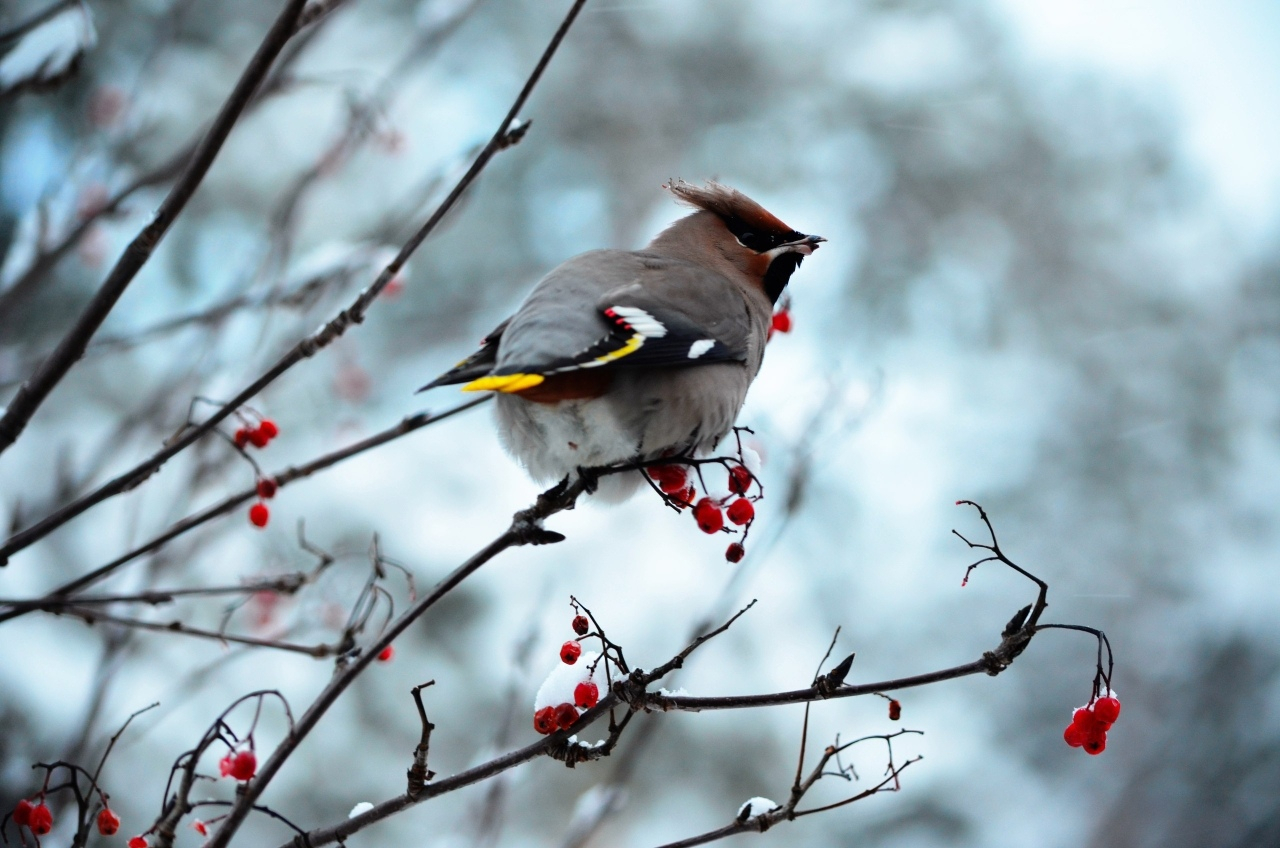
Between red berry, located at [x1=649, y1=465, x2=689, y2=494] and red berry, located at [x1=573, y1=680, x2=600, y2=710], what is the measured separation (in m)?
0.59

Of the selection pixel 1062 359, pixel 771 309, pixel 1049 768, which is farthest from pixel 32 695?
pixel 1062 359

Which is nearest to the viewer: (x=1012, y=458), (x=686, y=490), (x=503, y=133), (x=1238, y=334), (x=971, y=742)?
(x=503, y=133)

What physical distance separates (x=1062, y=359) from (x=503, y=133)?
8.87 metres

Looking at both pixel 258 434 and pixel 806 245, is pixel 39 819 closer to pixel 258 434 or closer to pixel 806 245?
pixel 258 434

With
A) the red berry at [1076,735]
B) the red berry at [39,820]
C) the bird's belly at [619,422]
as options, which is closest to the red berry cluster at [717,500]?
the bird's belly at [619,422]

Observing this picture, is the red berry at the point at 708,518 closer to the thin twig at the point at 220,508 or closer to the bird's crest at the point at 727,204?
the thin twig at the point at 220,508

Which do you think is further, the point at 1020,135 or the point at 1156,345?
the point at 1020,135

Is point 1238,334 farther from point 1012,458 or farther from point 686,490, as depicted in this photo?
point 686,490

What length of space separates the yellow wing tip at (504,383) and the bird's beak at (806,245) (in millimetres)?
1271

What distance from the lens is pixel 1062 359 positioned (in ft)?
32.9

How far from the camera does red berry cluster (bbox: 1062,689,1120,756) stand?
1862mm

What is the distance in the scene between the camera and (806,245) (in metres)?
3.23

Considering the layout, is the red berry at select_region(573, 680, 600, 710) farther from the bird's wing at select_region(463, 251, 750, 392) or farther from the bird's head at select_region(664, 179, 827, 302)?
the bird's head at select_region(664, 179, 827, 302)

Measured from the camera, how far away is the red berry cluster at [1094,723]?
6.11ft
